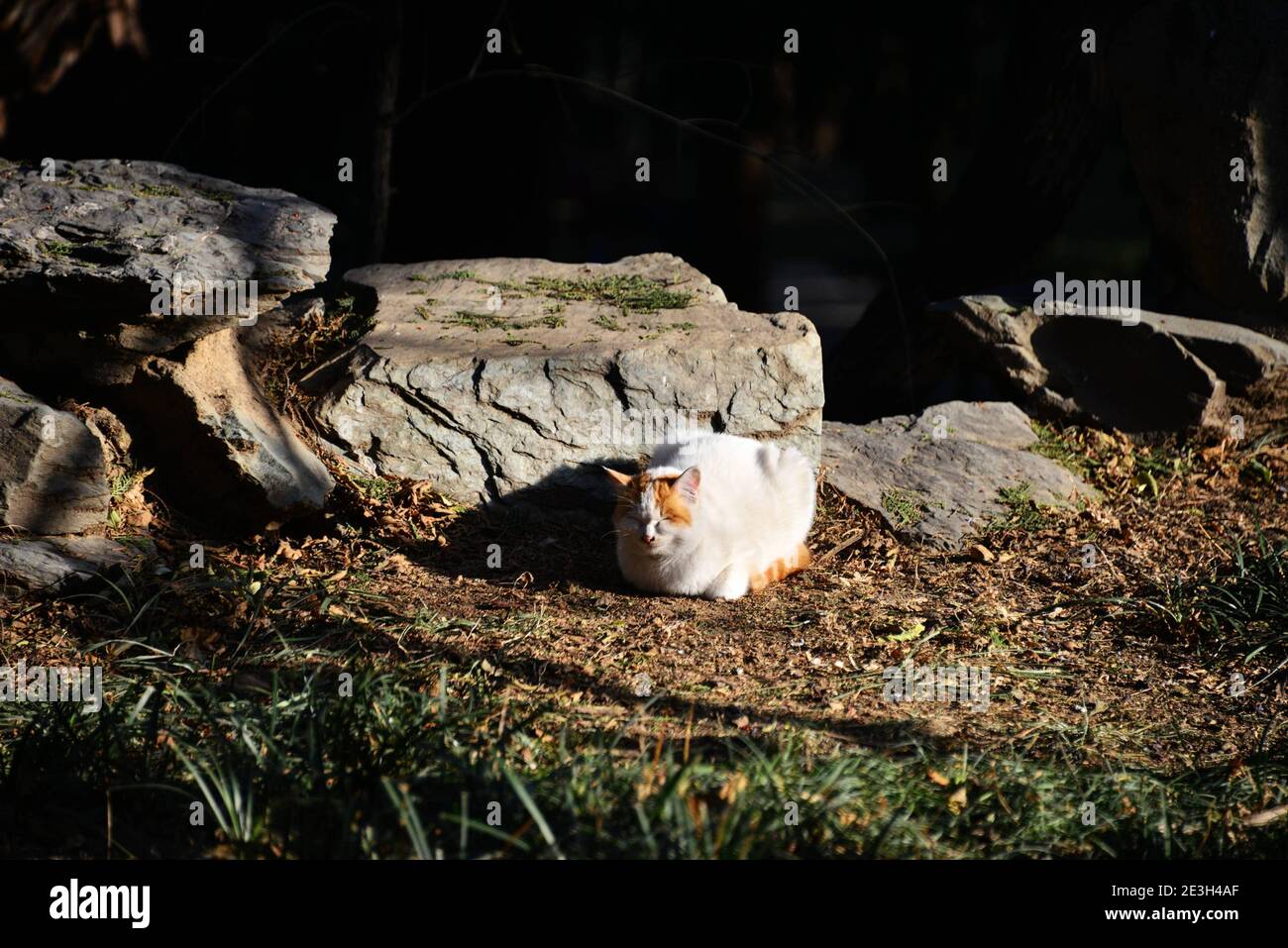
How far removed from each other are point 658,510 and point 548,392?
1.15m

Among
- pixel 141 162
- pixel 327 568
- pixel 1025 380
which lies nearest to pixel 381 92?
pixel 141 162

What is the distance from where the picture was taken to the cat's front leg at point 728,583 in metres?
5.19

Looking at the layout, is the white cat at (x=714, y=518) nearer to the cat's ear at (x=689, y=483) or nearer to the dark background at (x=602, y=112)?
the cat's ear at (x=689, y=483)

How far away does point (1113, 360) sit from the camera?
7453 mm

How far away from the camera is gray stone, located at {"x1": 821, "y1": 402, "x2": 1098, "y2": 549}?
613 centimetres

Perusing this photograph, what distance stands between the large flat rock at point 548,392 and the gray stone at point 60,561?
120 centimetres

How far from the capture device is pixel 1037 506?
635 cm

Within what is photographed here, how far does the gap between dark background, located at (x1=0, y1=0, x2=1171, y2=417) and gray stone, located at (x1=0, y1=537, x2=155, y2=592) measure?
3.34m
